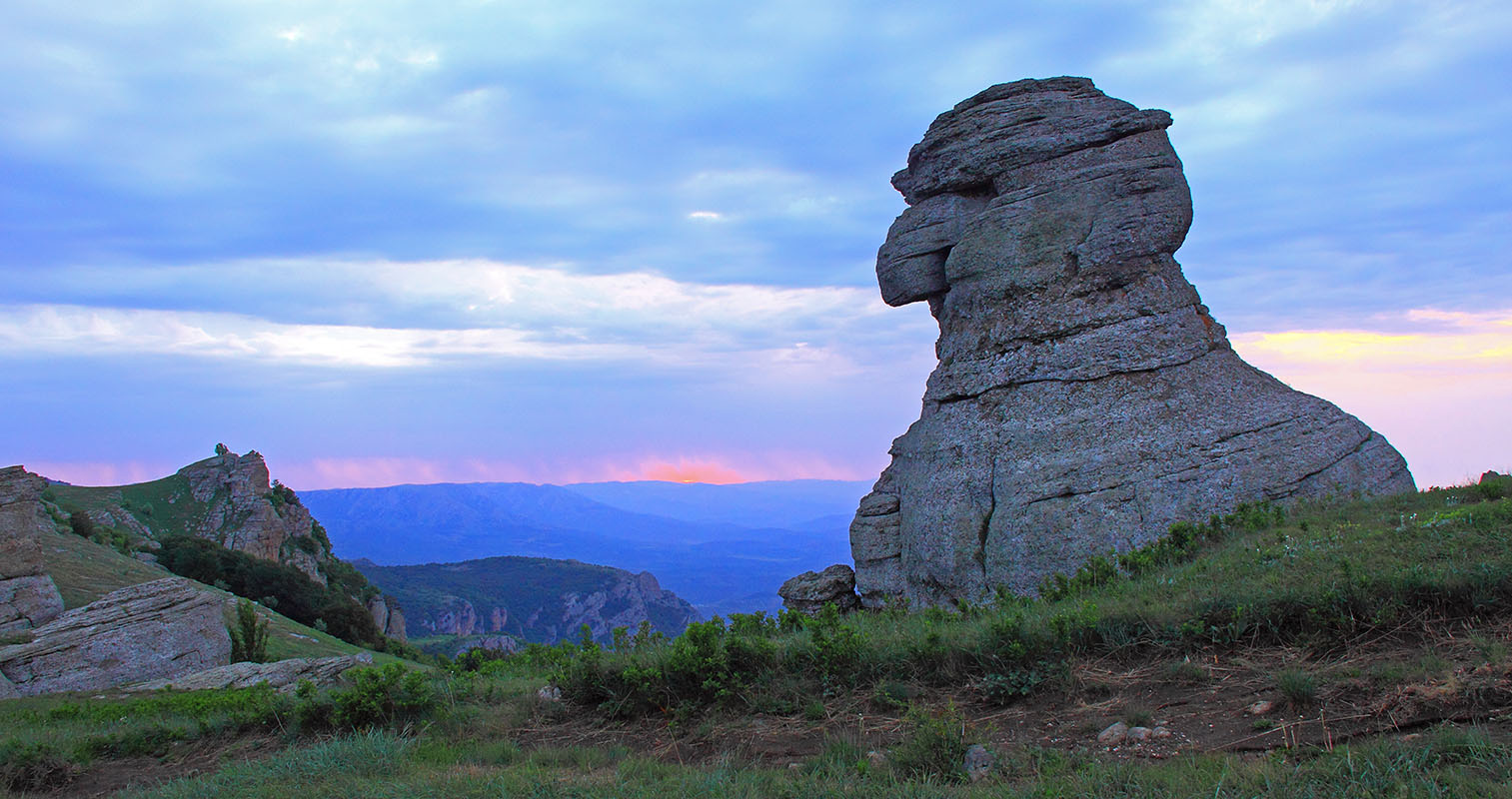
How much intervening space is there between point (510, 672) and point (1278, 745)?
28.4 ft

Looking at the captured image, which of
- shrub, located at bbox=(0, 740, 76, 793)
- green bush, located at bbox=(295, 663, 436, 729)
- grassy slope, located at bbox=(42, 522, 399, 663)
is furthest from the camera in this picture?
grassy slope, located at bbox=(42, 522, 399, 663)

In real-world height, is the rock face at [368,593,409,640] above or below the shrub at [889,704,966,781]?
below

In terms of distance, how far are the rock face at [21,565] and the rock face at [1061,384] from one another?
22047 mm

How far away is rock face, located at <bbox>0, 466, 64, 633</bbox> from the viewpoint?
21997mm

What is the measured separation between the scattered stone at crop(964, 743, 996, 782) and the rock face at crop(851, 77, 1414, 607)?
11556 millimetres

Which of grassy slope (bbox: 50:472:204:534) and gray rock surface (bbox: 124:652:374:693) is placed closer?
gray rock surface (bbox: 124:652:374:693)

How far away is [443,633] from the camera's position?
100125 millimetres

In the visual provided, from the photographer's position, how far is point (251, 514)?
69.2 m

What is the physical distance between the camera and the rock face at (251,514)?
66938 mm

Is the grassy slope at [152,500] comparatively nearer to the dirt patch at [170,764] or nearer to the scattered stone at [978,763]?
the dirt patch at [170,764]

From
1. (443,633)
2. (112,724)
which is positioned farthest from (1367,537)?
(443,633)

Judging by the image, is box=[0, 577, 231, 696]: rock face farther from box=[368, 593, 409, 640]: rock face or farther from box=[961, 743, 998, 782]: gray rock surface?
box=[368, 593, 409, 640]: rock face

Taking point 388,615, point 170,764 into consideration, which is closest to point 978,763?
point 170,764

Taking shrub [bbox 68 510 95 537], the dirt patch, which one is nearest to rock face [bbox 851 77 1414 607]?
the dirt patch
